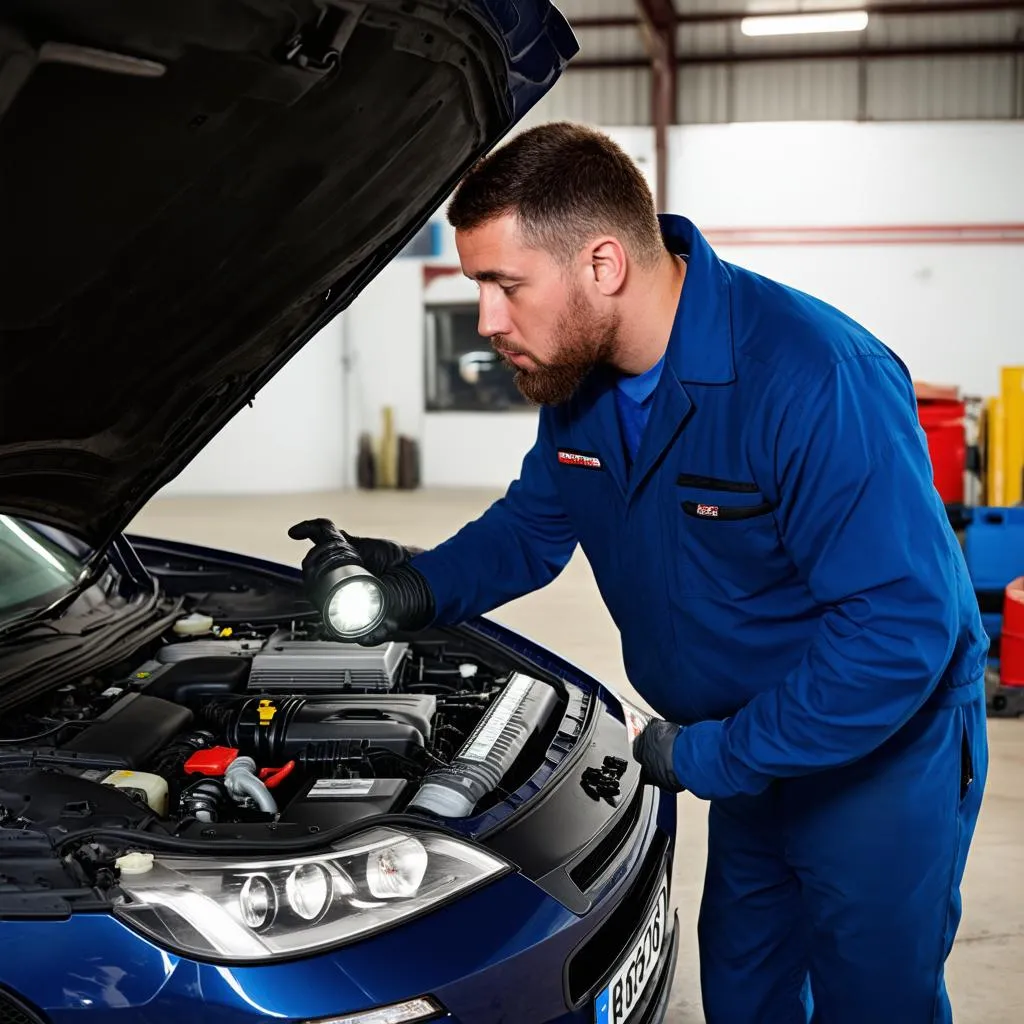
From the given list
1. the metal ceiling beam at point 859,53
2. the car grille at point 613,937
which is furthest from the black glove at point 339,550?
the metal ceiling beam at point 859,53

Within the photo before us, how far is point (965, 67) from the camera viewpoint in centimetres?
1079

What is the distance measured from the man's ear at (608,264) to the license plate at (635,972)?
88 cm

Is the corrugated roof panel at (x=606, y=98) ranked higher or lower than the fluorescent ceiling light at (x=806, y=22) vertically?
lower

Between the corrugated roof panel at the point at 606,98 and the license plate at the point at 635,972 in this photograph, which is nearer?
the license plate at the point at 635,972

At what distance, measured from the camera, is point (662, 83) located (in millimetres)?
10695

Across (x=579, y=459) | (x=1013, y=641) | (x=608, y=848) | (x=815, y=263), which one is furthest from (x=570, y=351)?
(x=815, y=263)

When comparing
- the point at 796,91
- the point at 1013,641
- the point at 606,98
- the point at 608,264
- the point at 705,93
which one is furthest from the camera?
the point at 606,98

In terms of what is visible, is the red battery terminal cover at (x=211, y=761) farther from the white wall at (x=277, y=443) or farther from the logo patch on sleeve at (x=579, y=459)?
the white wall at (x=277, y=443)

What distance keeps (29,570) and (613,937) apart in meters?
1.33

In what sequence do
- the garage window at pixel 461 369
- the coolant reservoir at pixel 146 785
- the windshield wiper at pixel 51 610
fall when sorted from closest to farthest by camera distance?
the coolant reservoir at pixel 146 785 → the windshield wiper at pixel 51 610 → the garage window at pixel 461 369

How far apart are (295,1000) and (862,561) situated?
0.80 m

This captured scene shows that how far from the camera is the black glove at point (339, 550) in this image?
1932 millimetres

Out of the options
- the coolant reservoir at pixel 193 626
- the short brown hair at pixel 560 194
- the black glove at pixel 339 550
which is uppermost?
the short brown hair at pixel 560 194

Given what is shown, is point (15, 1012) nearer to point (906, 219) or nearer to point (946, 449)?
point (946, 449)
